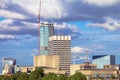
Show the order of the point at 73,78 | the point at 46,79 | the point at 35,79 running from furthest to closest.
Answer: the point at 35,79, the point at 46,79, the point at 73,78

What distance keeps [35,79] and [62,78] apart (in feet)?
76.3

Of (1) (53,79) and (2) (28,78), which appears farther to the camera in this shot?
(2) (28,78)

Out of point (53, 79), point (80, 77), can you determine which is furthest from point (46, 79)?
point (80, 77)

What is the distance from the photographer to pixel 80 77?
164625mm

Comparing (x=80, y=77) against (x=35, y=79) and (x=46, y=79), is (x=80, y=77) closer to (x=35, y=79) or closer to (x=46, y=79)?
(x=46, y=79)

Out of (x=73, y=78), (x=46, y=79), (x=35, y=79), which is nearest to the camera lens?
(x=73, y=78)

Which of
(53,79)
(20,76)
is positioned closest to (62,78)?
(53,79)

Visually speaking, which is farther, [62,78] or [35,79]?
[35,79]

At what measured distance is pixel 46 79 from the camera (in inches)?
6875

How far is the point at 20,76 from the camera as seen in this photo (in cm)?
19925

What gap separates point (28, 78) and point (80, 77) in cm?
4118

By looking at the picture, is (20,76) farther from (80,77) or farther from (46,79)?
(80,77)

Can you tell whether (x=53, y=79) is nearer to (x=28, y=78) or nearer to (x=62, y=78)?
(x=62, y=78)

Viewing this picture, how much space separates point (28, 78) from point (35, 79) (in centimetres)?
1058
